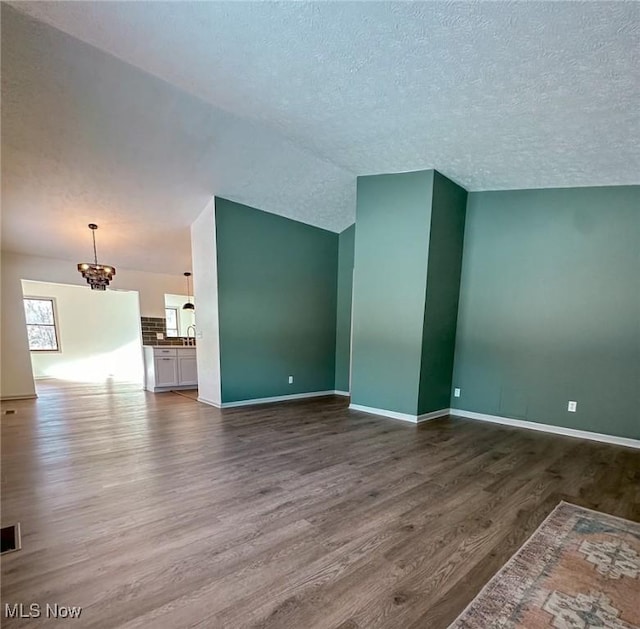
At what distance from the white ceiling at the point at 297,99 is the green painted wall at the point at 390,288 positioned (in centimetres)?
37

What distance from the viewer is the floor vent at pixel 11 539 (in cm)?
181

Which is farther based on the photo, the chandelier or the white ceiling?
the chandelier

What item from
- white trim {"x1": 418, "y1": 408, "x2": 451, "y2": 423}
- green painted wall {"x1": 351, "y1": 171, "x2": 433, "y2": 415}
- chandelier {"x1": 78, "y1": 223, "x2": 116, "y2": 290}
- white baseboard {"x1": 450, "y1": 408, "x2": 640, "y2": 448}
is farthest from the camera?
chandelier {"x1": 78, "y1": 223, "x2": 116, "y2": 290}

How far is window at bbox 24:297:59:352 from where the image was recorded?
8.40m

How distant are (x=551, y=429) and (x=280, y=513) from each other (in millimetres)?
3672

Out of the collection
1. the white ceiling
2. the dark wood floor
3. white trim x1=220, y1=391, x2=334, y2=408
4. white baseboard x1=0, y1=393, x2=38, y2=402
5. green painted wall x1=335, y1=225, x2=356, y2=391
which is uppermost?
the white ceiling

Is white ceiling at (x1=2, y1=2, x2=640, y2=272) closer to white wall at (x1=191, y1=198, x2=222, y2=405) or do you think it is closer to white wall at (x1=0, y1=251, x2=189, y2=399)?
white wall at (x1=191, y1=198, x2=222, y2=405)

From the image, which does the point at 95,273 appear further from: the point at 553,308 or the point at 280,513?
the point at 553,308

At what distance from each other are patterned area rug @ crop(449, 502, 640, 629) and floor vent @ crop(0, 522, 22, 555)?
2.29m

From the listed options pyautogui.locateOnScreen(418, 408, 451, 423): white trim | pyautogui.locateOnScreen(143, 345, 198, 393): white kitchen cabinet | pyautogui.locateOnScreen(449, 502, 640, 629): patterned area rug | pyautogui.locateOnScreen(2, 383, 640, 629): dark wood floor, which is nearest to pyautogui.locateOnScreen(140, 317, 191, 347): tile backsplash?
pyautogui.locateOnScreen(143, 345, 198, 393): white kitchen cabinet

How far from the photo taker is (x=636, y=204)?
369 cm

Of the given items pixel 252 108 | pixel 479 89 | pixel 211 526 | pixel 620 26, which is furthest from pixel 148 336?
pixel 620 26

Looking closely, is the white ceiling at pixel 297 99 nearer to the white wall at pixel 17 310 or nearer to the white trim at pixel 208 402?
the white wall at pixel 17 310

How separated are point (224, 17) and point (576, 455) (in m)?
4.84
